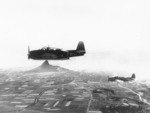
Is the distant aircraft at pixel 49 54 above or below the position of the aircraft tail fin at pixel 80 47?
below

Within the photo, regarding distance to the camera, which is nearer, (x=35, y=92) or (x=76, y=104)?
(x=76, y=104)

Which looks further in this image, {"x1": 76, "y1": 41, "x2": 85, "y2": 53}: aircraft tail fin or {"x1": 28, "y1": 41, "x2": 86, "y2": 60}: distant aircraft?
{"x1": 76, "y1": 41, "x2": 85, "y2": 53}: aircraft tail fin

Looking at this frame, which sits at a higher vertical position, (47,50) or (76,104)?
(47,50)

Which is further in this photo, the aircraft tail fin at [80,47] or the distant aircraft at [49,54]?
the aircraft tail fin at [80,47]

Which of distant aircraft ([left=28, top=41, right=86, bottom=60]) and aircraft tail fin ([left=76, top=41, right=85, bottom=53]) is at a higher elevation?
aircraft tail fin ([left=76, top=41, right=85, bottom=53])

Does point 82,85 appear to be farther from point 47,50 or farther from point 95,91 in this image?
point 47,50

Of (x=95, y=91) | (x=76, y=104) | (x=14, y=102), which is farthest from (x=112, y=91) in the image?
(x=14, y=102)

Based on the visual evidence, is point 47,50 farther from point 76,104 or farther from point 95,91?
point 76,104

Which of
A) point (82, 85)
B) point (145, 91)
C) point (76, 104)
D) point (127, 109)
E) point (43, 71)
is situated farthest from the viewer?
point (43, 71)

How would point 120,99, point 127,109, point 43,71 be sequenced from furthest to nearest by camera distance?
point 43,71 → point 120,99 → point 127,109

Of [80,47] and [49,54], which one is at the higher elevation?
[80,47]

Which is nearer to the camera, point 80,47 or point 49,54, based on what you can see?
point 49,54
